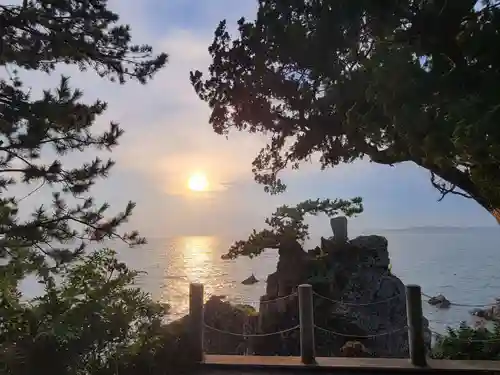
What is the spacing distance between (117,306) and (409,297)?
2942mm

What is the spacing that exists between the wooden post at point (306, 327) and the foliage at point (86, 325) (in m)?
1.38

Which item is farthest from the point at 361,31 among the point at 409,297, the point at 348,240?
the point at 348,240

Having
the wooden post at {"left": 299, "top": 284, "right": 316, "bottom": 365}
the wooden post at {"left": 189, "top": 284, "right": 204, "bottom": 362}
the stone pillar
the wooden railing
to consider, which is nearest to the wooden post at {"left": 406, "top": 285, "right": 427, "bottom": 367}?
the wooden railing

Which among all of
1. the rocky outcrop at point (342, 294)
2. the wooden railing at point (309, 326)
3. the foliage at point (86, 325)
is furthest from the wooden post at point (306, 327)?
the rocky outcrop at point (342, 294)

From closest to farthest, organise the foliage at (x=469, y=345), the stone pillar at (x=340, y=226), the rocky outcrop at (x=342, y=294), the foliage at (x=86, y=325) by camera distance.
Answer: the foliage at (x=86, y=325) < the foliage at (x=469, y=345) < the rocky outcrop at (x=342, y=294) < the stone pillar at (x=340, y=226)

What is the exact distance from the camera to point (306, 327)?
15.2ft

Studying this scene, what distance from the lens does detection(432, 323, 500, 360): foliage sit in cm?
529

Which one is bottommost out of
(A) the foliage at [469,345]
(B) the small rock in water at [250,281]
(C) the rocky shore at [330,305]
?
(A) the foliage at [469,345]

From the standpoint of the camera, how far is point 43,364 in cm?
306

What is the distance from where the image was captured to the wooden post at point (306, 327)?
15.1 feet

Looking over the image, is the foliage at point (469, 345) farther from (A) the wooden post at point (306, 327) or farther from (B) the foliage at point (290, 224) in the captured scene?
(B) the foliage at point (290, 224)

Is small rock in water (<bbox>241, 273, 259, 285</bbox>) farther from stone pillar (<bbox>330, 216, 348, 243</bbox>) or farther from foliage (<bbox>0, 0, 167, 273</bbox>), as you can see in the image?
foliage (<bbox>0, 0, 167, 273</bbox>)

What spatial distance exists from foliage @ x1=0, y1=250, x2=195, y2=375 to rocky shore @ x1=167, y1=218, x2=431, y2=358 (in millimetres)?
6147

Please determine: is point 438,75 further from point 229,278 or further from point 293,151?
point 229,278
